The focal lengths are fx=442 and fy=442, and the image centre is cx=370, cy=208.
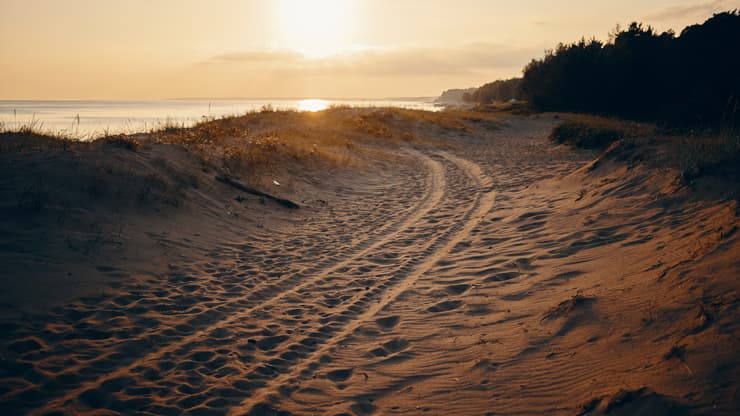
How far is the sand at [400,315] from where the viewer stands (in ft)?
11.7

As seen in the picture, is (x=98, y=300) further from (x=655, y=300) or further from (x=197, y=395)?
(x=655, y=300)

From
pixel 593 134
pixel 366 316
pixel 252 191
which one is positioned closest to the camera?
pixel 366 316

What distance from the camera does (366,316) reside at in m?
5.39

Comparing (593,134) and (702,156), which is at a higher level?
(593,134)

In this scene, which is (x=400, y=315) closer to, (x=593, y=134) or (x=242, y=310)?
(x=242, y=310)

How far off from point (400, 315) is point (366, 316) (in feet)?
1.36

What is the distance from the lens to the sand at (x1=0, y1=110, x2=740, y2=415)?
11.7 feet

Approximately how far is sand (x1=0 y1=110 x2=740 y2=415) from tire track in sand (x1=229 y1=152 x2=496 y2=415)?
24 millimetres

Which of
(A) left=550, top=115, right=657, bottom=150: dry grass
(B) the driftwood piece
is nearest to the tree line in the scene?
(A) left=550, top=115, right=657, bottom=150: dry grass

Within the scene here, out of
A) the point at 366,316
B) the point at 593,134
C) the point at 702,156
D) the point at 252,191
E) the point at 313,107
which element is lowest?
the point at 366,316

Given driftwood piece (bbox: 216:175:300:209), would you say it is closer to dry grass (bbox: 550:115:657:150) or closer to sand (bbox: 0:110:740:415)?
sand (bbox: 0:110:740:415)

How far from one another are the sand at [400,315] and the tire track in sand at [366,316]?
0.9 inches

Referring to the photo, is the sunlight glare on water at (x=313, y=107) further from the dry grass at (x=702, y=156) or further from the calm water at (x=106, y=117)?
the dry grass at (x=702, y=156)

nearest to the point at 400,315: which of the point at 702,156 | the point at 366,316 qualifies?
the point at 366,316
